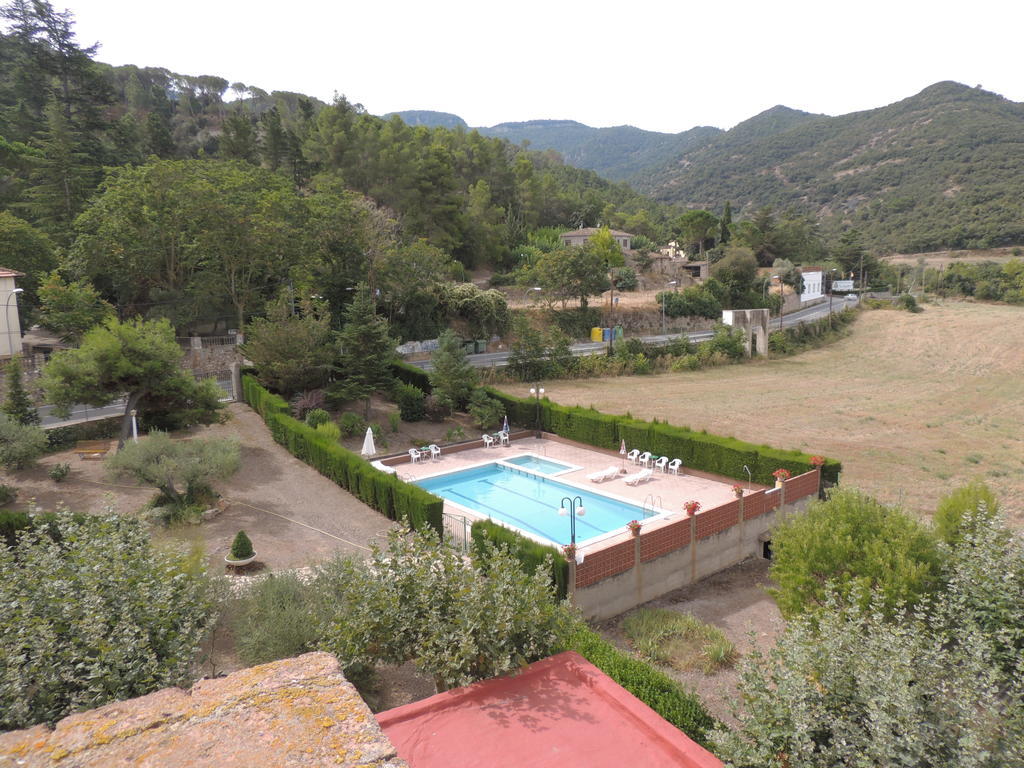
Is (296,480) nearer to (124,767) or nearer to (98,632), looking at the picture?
(98,632)

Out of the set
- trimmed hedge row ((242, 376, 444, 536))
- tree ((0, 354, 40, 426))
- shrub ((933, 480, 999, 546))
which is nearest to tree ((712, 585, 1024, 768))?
shrub ((933, 480, 999, 546))

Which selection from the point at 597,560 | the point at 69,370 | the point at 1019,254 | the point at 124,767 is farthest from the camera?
the point at 1019,254

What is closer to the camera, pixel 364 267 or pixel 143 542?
pixel 143 542

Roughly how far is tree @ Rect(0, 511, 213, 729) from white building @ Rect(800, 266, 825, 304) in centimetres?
7746

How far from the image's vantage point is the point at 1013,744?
14.1ft

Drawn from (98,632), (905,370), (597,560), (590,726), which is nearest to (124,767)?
(98,632)

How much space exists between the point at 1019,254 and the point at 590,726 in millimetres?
117512

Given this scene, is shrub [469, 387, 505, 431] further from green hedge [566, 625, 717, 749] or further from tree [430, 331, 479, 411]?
green hedge [566, 625, 717, 749]

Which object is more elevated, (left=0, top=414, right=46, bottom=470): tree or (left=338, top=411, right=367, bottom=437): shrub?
(left=0, top=414, right=46, bottom=470): tree

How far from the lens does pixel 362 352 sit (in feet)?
82.6

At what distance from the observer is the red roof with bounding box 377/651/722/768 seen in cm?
544

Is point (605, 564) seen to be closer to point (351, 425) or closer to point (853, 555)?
point (853, 555)

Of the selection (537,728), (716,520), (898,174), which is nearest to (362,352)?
Result: (716,520)

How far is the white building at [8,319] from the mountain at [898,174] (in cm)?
12237
